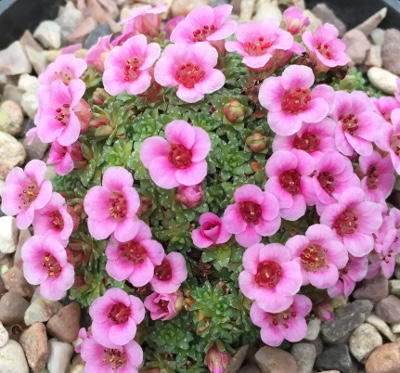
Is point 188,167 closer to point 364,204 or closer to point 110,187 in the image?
point 110,187

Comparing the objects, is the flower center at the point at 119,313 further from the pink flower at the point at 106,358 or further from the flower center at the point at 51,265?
the flower center at the point at 51,265

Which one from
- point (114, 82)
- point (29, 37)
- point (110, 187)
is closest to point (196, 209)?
point (110, 187)

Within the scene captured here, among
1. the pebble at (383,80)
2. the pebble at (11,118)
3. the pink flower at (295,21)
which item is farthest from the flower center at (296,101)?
the pebble at (11,118)

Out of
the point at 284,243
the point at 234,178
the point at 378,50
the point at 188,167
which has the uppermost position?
the point at 188,167

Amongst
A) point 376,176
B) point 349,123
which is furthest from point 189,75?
point 376,176

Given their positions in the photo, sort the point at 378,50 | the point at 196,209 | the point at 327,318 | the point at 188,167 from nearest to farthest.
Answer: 1. the point at 188,167
2. the point at 196,209
3. the point at 327,318
4. the point at 378,50

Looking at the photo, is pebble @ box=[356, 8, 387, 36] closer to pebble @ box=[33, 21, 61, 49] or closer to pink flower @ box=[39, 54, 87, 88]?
pink flower @ box=[39, 54, 87, 88]

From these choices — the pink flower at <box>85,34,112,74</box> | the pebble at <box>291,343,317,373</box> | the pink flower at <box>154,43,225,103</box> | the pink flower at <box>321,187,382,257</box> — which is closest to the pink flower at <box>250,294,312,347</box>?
the pink flower at <box>321,187,382,257</box>

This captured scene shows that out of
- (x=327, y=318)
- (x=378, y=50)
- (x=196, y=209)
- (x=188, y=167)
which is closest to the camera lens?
(x=188, y=167)
